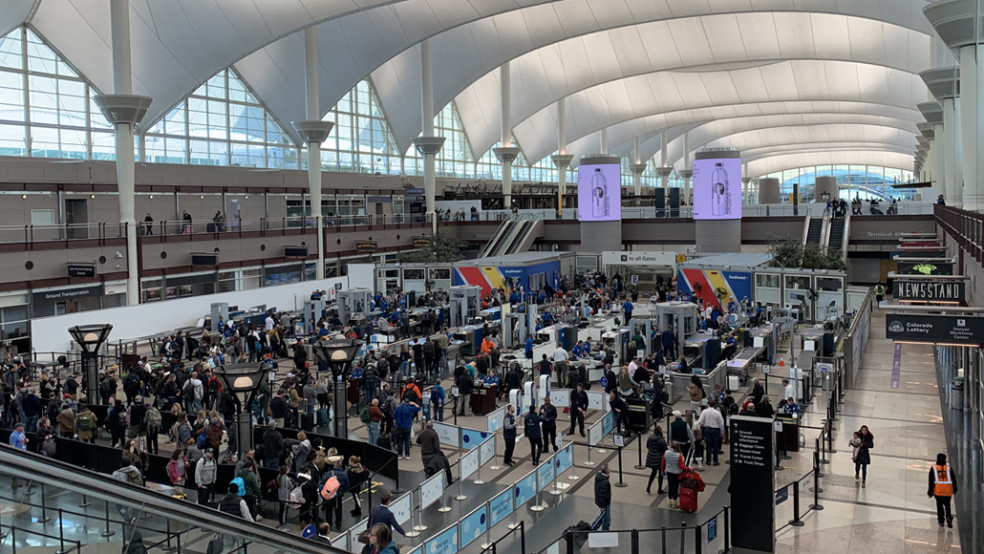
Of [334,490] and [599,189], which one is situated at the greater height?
[599,189]

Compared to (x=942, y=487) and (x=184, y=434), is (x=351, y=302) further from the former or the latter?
(x=942, y=487)

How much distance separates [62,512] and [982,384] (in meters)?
14.3

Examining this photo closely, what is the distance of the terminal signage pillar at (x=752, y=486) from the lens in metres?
10.4

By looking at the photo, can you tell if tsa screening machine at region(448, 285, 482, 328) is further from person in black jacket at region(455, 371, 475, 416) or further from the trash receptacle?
the trash receptacle

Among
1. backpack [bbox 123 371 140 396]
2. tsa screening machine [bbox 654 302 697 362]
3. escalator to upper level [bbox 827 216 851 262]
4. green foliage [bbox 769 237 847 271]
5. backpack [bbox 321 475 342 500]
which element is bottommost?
backpack [bbox 321 475 342 500]

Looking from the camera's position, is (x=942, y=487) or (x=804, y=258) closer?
(x=942, y=487)

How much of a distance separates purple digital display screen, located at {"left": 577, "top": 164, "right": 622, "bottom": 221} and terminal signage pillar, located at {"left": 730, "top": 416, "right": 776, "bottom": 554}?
33454mm

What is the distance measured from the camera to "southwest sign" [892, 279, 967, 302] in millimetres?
13141

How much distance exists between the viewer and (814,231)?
139ft

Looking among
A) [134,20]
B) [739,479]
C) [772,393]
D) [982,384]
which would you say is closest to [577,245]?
[134,20]

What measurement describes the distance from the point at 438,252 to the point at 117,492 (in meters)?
38.6

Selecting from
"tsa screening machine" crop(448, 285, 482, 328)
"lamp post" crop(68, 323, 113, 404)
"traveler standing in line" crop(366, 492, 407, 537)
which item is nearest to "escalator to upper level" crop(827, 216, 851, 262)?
"tsa screening machine" crop(448, 285, 482, 328)

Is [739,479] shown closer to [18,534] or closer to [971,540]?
[971,540]

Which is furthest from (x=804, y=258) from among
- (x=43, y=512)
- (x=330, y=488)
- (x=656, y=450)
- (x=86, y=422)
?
(x=43, y=512)
